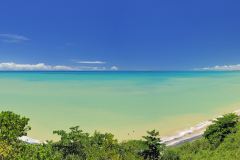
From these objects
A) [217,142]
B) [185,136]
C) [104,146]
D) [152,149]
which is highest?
[104,146]

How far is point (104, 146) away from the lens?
19.8 m

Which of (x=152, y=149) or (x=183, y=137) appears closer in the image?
(x=152, y=149)

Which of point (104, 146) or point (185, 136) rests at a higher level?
point (104, 146)

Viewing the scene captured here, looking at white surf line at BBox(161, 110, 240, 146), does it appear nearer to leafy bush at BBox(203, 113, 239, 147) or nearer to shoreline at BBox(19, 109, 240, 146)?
shoreline at BBox(19, 109, 240, 146)

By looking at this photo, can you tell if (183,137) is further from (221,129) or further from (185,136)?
(221,129)

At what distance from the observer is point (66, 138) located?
21656 millimetres

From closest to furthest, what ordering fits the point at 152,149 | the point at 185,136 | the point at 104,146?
the point at 104,146
the point at 152,149
the point at 185,136

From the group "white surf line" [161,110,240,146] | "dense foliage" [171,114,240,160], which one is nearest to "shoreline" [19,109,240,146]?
"white surf line" [161,110,240,146]

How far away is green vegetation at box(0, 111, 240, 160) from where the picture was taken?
13305 mm

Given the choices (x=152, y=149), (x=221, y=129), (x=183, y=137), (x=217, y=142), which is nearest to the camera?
(x=152, y=149)

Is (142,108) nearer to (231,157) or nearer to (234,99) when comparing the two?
(234,99)

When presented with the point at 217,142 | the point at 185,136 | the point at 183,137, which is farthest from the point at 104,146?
the point at 185,136

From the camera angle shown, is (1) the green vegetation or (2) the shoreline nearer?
(1) the green vegetation

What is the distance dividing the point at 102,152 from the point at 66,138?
371 cm
